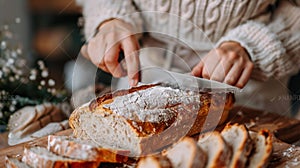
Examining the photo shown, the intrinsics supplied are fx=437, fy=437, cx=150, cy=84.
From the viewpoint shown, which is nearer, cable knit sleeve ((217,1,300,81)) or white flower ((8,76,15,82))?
cable knit sleeve ((217,1,300,81))

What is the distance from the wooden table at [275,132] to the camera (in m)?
1.05

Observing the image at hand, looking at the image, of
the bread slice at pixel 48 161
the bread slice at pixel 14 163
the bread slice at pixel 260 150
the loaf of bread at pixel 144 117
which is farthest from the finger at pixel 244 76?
the bread slice at pixel 14 163

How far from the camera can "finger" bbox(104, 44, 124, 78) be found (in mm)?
1289

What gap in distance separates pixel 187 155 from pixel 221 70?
0.44 m

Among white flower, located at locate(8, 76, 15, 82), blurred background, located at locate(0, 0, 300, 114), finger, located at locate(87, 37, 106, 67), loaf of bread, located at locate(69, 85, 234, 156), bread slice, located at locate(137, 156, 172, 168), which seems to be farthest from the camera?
blurred background, located at locate(0, 0, 300, 114)

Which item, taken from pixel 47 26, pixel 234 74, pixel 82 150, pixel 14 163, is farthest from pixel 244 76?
pixel 47 26

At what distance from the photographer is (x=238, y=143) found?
3.10 feet

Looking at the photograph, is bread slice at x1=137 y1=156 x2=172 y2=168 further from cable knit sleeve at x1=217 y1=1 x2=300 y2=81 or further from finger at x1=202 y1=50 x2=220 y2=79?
cable knit sleeve at x1=217 y1=1 x2=300 y2=81

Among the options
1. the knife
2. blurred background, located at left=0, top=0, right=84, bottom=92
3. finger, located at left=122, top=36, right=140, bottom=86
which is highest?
blurred background, located at left=0, top=0, right=84, bottom=92

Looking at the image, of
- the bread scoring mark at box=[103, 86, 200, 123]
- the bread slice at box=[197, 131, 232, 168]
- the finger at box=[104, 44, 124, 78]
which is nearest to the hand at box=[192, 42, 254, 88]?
the bread scoring mark at box=[103, 86, 200, 123]

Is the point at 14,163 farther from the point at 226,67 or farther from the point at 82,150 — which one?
the point at 226,67

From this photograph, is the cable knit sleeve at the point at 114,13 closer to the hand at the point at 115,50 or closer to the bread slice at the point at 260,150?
the hand at the point at 115,50

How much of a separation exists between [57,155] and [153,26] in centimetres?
68

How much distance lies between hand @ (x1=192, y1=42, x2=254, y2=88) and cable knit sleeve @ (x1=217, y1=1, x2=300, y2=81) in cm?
5
